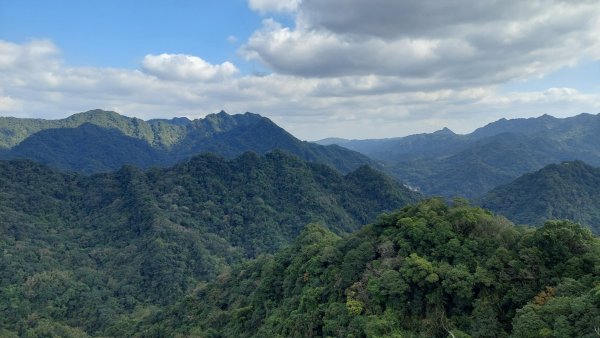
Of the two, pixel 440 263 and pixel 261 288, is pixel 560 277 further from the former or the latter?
pixel 261 288

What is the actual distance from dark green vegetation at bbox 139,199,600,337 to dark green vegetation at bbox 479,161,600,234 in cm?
10503

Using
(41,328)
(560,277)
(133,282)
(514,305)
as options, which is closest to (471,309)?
(514,305)

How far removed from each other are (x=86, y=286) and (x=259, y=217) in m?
49.1

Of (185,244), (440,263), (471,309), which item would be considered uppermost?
Answer: (440,263)

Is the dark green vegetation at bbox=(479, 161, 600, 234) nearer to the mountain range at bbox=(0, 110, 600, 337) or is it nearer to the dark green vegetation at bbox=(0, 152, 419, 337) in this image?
the mountain range at bbox=(0, 110, 600, 337)

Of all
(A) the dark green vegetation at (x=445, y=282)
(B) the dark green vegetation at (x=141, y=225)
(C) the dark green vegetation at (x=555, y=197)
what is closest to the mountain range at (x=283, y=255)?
(A) the dark green vegetation at (x=445, y=282)

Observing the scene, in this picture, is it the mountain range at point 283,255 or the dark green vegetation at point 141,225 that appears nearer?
the mountain range at point 283,255

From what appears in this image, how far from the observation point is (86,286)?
8956 centimetres

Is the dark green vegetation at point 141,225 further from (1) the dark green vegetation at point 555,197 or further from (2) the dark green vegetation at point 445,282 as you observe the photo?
(2) the dark green vegetation at point 445,282

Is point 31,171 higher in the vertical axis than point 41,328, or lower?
higher

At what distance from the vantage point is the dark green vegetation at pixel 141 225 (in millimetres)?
85188

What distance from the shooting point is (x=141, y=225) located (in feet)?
366

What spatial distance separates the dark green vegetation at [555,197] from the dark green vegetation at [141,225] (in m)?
31.3

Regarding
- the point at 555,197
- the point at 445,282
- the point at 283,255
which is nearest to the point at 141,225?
the point at 283,255
